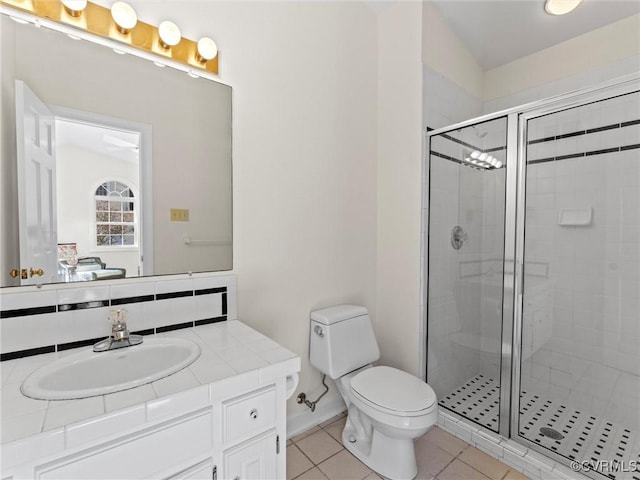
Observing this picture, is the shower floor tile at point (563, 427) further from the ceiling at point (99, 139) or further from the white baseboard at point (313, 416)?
the ceiling at point (99, 139)

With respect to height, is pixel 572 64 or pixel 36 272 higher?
pixel 572 64

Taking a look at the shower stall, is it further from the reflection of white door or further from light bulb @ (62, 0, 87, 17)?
the reflection of white door

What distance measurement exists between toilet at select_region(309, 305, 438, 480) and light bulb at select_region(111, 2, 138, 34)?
5.19 feet

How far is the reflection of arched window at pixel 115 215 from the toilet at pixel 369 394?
41.4 inches

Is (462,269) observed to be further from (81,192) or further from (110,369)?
(81,192)

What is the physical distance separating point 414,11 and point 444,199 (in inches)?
46.4

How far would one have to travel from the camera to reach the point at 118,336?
1.17 meters

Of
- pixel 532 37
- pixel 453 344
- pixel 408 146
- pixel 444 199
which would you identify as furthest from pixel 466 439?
pixel 532 37

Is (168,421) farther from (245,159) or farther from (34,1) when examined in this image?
(34,1)

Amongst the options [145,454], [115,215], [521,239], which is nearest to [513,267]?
[521,239]

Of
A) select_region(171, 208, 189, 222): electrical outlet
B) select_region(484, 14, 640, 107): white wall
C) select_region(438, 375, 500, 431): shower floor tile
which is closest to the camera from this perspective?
select_region(171, 208, 189, 222): electrical outlet

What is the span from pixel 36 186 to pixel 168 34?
0.79 m

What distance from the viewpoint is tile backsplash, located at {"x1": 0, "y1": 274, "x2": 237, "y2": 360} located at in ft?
3.58

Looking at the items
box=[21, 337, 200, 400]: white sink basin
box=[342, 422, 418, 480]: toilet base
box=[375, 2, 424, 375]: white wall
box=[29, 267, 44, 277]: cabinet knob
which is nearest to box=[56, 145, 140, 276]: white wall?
box=[29, 267, 44, 277]: cabinet knob
